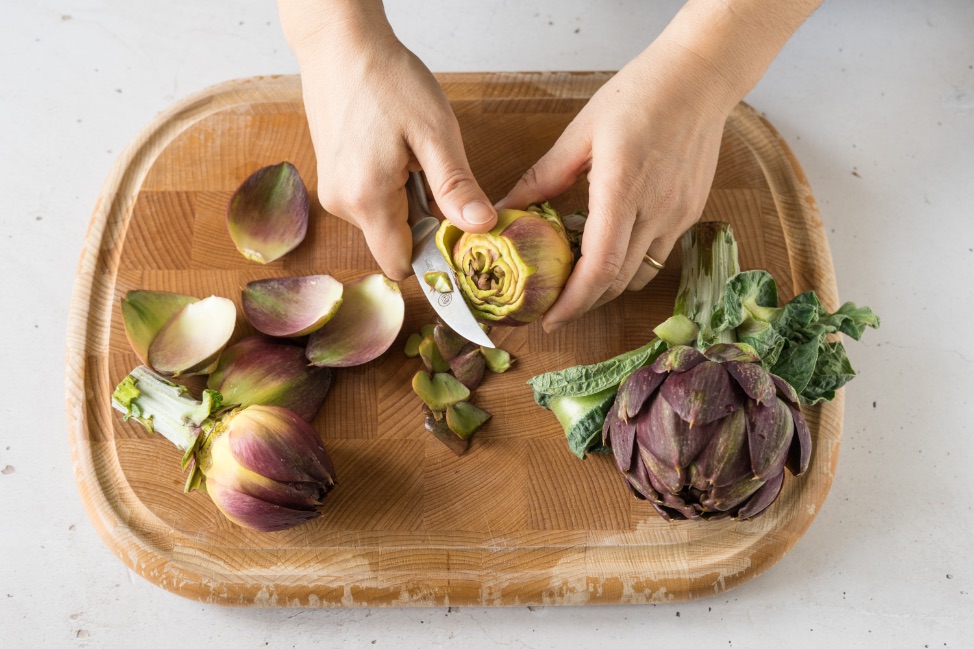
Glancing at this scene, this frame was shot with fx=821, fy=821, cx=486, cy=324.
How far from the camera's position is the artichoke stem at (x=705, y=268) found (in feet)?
3.62

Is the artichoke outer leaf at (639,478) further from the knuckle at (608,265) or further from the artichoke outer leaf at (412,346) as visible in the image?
the artichoke outer leaf at (412,346)

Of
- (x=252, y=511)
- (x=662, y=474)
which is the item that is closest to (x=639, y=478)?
(x=662, y=474)

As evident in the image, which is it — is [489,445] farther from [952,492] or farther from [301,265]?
[952,492]

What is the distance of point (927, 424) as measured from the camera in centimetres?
120

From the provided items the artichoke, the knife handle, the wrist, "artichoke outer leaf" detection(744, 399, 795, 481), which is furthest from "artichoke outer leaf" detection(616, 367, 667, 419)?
the wrist

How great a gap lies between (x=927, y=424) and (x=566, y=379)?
1.86ft

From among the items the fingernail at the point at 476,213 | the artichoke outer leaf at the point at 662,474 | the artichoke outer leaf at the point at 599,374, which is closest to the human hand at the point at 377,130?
the fingernail at the point at 476,213

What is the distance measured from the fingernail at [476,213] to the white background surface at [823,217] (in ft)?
1.71

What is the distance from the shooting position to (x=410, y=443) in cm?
110

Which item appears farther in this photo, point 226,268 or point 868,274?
point 868,274

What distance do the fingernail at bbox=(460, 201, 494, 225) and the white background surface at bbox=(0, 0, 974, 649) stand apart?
52cm

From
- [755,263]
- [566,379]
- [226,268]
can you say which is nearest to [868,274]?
[755,263]

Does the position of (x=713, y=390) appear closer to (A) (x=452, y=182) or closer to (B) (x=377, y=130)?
(A) (x=452, y=182)

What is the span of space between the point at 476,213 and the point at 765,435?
405 millimetres
